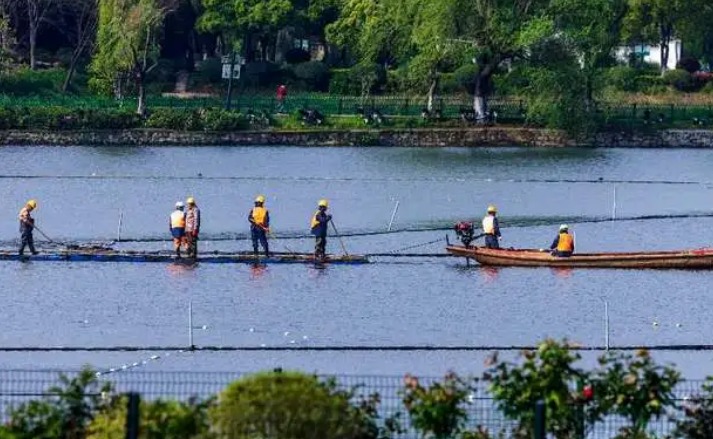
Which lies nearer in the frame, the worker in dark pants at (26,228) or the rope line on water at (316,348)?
the rope line on water at (316,348)

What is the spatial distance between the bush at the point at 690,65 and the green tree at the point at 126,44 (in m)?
31.6

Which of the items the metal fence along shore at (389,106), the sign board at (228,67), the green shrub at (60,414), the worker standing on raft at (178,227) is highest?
the sign board at (228,67)

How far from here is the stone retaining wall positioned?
3558 inches

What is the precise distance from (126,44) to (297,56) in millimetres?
16187

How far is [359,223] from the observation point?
6397 centimetres

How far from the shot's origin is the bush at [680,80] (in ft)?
344

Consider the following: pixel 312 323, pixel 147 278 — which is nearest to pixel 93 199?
pixel 147 278

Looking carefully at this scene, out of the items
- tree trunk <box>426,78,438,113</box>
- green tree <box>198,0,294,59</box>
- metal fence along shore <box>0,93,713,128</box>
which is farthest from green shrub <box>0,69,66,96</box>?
tree trunk <box>426,78,438,113</box>

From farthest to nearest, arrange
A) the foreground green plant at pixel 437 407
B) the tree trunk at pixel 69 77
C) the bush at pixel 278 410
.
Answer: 1. the tree trunk at pixel 69 77
2. the foreground green plant at pixel 437 407
3. the bush at pixel 278 410

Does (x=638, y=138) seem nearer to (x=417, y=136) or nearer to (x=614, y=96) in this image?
(x=614, y=96)

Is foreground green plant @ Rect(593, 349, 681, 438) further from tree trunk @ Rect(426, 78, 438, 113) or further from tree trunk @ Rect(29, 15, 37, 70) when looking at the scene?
tree trunk @ Rect(29, 15, 37, 70)

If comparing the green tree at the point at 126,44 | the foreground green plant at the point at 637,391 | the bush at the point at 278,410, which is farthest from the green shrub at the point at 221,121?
the bush at the point at 278,410

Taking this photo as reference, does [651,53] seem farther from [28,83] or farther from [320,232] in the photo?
[320,232]

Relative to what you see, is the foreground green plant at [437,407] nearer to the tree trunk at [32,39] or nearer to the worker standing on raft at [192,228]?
the worker standing on raft at [192,228]
